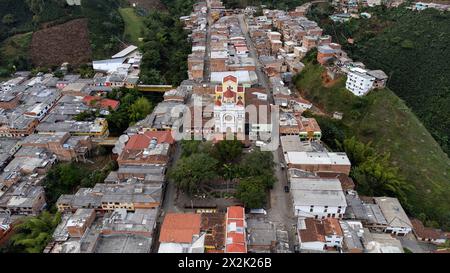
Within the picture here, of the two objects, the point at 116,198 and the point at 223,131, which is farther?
the point at 223,131

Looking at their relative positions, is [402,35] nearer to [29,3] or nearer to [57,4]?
[57,4]

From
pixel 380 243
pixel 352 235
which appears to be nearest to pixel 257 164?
pixel 352 235

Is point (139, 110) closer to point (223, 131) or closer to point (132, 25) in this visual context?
point (223, 131)

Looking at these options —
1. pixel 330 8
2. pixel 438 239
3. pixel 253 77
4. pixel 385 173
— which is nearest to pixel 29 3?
pixel 253 77

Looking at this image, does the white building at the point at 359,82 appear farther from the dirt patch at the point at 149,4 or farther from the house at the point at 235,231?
the dirt patch at the point at 149,4

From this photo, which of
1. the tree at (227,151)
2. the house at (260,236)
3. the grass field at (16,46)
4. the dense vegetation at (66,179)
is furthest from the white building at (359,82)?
the grass field at (16,46)

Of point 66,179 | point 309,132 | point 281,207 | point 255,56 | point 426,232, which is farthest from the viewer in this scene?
point 255,56
